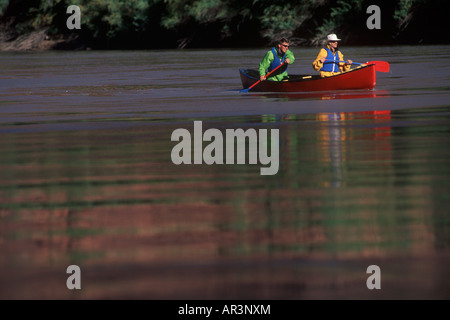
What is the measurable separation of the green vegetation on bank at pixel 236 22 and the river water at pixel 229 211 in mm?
54888

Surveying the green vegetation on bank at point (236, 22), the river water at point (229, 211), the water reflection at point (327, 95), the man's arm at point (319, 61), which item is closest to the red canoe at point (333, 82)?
the water reflection at point (327, 95)

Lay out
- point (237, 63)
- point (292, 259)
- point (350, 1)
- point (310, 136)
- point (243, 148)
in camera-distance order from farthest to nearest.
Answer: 1. point (350, 1)
2. point (237, 63)
3. point (310, 136)
4. point (243, 148)
5. point (292, 259)

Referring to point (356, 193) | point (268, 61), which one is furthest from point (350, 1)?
point (356, 193)

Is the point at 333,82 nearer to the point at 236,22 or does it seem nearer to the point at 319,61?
the point at 319,61

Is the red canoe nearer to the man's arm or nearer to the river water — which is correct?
the man's arm

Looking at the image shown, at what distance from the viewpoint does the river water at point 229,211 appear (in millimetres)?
7641

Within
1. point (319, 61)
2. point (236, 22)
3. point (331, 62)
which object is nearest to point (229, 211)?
point (319, 61)

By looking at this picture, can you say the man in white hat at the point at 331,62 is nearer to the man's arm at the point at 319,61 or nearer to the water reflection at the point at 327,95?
the man's arm at the point at 319,61

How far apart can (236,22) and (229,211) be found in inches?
3071

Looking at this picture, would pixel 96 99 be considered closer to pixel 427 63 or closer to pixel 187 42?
pixel 427 63

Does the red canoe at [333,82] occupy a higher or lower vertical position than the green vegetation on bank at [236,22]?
lower

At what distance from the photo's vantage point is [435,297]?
23.1ft

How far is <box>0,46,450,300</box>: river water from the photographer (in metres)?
7.64
